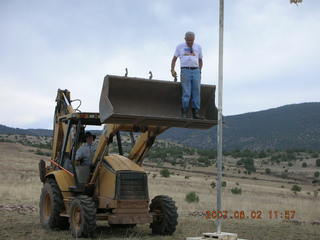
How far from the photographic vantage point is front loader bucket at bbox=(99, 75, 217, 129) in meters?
10.5

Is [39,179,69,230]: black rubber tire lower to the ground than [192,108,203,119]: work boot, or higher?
lower

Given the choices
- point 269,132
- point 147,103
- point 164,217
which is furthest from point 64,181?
point 269,132

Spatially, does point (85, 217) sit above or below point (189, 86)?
below

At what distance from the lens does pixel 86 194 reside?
1259cm

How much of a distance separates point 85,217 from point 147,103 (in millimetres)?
2675

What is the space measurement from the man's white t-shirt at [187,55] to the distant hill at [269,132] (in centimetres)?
10337

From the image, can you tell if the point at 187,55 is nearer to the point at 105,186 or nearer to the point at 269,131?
the point at 105,186

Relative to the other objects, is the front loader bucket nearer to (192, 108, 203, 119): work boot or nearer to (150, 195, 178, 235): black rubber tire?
(192, 108, 203, 119): work boot

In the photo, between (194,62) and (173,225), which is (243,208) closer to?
(173,225)

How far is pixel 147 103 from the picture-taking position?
36.6ft

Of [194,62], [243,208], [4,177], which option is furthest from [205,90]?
[4,177]

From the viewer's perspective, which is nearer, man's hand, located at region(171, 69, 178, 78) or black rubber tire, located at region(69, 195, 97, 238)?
man's hand, located at region(171, 69, 178, 78)

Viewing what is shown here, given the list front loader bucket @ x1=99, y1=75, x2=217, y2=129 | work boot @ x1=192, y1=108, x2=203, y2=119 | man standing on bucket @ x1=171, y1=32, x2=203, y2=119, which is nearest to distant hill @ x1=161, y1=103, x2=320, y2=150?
front loader bucket @ x1=99, y1=75, x2=217, y2=129

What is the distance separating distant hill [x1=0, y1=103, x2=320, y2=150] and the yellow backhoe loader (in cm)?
10203
